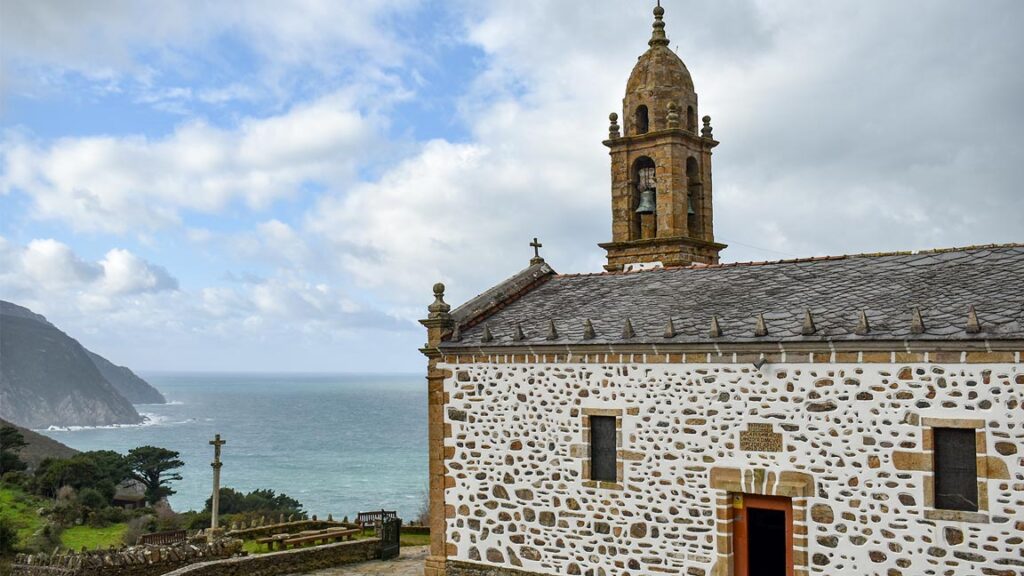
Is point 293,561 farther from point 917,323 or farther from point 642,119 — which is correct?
point 642,119

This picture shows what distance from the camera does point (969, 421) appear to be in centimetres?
1167

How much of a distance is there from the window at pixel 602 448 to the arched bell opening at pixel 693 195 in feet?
26.7

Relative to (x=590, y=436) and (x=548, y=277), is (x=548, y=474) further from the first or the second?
(x=548, y=277)

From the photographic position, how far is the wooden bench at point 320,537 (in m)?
19.5

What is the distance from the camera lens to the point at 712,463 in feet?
44.8

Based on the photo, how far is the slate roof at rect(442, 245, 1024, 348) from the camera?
12.5 metres

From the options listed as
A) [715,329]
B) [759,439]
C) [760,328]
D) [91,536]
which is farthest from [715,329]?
[91,536]

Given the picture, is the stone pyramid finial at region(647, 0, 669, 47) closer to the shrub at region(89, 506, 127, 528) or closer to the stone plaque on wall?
the stone plaque on wall

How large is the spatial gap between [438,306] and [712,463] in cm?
582

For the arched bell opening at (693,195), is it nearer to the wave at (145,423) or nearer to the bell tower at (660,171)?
the bell tower at (660,171)

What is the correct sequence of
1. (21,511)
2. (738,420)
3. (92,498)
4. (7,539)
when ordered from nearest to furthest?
(738,420)
(7,539)
(21,511)
(92,498)

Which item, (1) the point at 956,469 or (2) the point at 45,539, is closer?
(1) the point at 956,469

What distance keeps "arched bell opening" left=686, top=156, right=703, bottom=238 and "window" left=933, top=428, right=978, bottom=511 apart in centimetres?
1041

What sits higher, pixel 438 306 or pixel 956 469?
pixel 438 306
